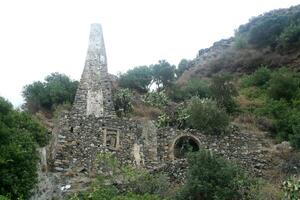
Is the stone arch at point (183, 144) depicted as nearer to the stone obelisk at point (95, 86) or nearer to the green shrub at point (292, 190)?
the stone obelisk at point (95, 86)

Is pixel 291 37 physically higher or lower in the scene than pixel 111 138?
higher

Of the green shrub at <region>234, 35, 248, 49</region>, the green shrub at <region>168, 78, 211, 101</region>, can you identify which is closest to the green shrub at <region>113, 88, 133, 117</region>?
the green shrub at <region>168, 78, 211, 101</region>

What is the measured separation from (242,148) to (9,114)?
10.0m

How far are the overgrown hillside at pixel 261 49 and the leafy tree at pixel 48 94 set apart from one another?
1083 cm

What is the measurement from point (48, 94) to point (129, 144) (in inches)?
583

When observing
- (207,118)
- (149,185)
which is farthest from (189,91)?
(149,185)

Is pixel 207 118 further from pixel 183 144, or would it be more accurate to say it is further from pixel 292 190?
pixel 292 190

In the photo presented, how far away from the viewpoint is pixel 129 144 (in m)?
21.0

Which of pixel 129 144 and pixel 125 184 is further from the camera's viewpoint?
pixel 129 144

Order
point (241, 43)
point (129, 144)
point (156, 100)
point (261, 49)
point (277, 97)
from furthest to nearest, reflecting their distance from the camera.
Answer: point (241, 43) → point (261, 49) → point (156, 100) → point (277, 97) → point (129, 144)

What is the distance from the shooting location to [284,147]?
71.4ft

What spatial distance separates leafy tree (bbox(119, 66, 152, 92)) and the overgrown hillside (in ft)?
9.88

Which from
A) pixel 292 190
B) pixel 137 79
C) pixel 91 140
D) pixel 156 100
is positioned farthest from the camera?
pixel 137 79

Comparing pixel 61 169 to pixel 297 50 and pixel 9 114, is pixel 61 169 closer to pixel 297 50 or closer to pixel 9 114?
pixel 9 114
